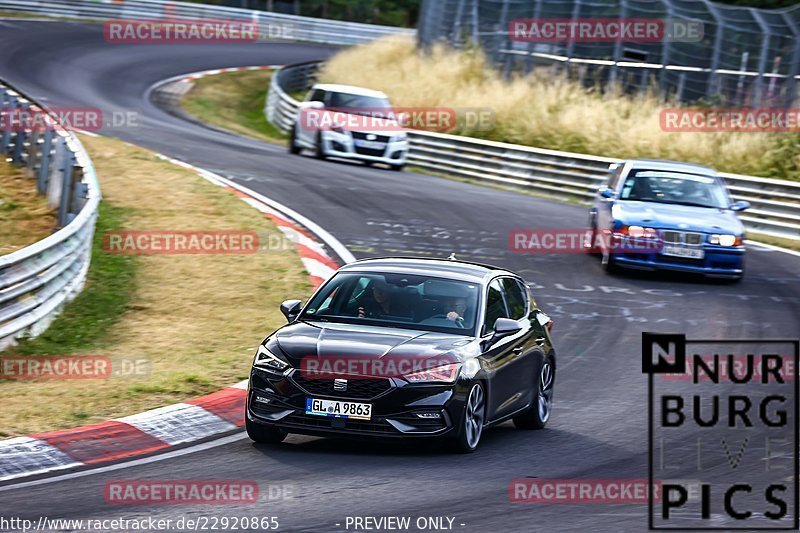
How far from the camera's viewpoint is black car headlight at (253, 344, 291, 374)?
9.32 m

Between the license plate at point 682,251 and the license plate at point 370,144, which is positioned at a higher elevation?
the license plate at point 682,251

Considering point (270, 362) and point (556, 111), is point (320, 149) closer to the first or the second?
point (556, 111)

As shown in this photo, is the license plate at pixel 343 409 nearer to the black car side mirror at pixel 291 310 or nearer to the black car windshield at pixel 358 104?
the black car side mirror at pixel 291 310

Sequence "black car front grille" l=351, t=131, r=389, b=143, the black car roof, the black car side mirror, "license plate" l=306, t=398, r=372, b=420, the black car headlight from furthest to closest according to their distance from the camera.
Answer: "black car front grille" l=351, t=131, r=389, b=143 → the black car roof → the black car side mirror → the black car headlight → "license plate" l=306, t=398, r=372, b=420

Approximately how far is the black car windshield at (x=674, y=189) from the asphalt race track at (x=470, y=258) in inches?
43.8

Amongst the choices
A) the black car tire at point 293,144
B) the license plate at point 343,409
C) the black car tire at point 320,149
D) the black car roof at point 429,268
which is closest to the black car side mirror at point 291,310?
the black car roof at point 429,268

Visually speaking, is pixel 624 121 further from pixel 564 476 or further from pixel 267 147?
pixel 564 476

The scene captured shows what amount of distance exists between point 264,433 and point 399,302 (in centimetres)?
144

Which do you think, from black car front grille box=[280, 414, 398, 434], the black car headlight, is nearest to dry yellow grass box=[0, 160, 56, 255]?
the black car headlight

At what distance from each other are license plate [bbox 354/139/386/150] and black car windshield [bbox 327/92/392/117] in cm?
67

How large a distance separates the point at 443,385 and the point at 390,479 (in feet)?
3.01

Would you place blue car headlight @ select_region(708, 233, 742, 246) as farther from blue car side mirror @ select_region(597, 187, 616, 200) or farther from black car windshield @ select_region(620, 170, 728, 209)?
blue car side mirror @ select_region(597, 187, 616, 200)

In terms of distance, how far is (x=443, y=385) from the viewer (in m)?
9.26

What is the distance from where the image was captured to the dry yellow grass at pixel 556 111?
29.3 metres
